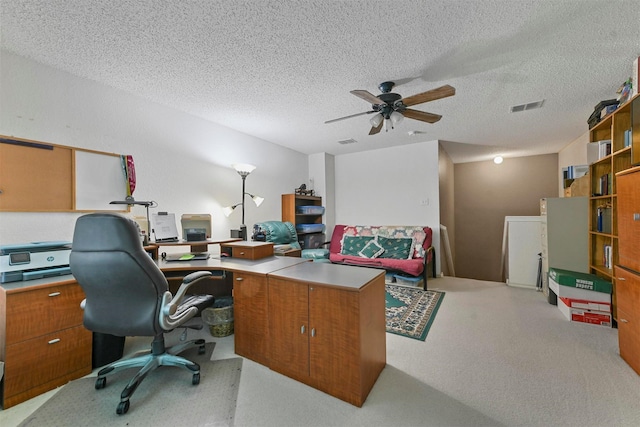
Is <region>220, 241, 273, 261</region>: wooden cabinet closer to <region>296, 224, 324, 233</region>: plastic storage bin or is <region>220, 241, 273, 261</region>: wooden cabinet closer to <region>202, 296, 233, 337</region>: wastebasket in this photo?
<region>202, 296, 233, 337</region>: wastebasket

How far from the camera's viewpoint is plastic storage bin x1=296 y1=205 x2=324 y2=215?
15.9 feet

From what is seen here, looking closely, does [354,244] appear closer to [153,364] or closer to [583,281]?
[583,281]

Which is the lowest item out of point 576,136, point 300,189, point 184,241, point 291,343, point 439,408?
point 439,408

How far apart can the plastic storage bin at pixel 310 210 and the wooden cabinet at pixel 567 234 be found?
3.55m

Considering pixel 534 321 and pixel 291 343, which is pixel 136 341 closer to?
pixel 291 343

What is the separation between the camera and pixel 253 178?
4.12 meters

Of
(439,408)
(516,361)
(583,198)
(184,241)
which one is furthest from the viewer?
(583,198)

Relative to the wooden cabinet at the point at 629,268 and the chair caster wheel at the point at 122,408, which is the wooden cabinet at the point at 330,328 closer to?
the chair caster wheel at the point at 122,408

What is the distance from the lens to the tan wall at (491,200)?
5398 mm

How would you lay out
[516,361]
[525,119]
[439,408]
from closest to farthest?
[439,408]
[516,361]
[525,119]

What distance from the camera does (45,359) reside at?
5.47 ft

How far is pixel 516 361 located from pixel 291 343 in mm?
1803

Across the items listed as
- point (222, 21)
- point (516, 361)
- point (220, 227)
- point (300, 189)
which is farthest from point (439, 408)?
point (300, 189)

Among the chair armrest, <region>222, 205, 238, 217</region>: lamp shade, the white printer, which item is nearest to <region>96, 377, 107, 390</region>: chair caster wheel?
the chair armrest
